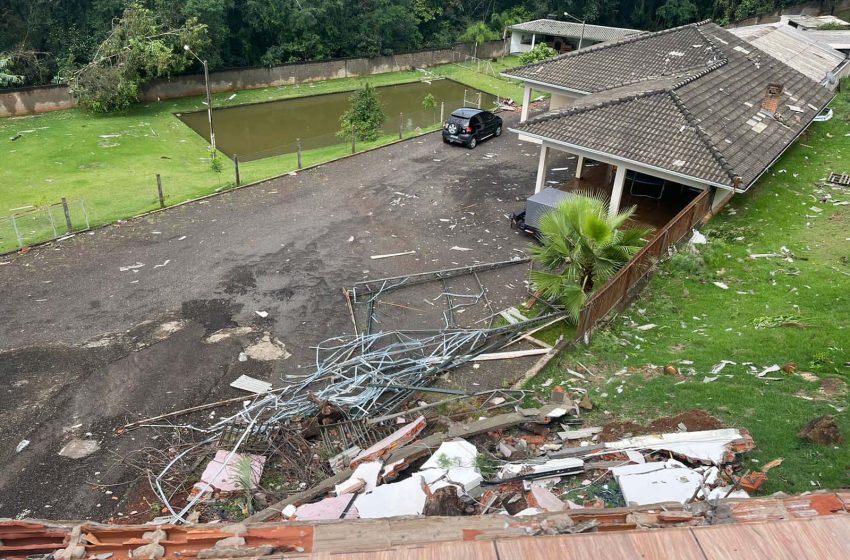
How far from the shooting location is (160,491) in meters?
8.39

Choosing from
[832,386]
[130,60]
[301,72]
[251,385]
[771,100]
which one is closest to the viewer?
[832,386]

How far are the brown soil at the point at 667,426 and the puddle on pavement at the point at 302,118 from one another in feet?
75.8

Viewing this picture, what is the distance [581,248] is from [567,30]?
146ft

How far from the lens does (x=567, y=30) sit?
49.8 meters

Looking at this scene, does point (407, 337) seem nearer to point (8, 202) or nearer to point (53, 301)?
point (53, 301)

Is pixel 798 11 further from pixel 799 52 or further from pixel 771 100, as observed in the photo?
pixel 771 100

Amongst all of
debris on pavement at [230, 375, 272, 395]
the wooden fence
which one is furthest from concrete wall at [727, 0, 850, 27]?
debris on pavement at [230, 375, 272, 395]

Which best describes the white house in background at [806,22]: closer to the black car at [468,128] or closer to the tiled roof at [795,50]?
the tiled roof at [795,50]

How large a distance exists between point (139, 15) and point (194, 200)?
1998 centimetres

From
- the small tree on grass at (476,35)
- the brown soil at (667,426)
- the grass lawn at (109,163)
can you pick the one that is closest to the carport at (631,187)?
the brown soil at (667,426)

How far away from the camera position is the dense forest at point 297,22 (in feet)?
117

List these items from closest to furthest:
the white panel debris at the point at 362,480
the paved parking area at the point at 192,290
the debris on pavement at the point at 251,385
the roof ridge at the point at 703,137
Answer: the white panel debris at the point at 362,480
the paved parking area at the point at 192,290
the debris on pavement at the point at 251,385
the roof ridge at the point at 703,137

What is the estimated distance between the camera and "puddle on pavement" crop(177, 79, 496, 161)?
30.1 m

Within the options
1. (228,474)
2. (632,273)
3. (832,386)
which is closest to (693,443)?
(832,386)
